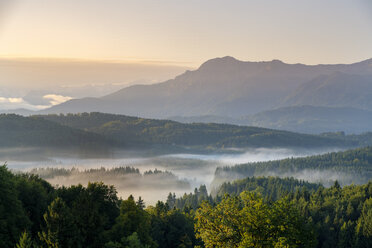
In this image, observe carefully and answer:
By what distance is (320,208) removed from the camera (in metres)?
125

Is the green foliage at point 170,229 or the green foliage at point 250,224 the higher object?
the green foliage at point 250,224

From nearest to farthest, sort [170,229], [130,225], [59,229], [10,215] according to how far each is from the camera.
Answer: [59,229], [10,215], [130,225], [170,229]

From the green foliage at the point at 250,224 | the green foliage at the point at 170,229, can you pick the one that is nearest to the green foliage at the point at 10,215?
the green foliage at the point at 250,224

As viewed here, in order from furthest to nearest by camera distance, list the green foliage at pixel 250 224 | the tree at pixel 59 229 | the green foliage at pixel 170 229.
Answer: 1. the green foliage at pixel 170 229
2. the green foliage at pixel 250 224
3. the tree at pixel 59 229

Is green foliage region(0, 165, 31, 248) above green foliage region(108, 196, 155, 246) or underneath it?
above

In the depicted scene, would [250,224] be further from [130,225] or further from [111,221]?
[111,221]

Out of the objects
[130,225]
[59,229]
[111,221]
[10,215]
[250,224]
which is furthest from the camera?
[111,221]

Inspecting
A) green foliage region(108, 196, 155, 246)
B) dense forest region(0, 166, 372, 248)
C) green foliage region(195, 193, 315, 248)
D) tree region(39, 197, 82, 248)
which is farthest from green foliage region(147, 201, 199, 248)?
tree region(39, 197, 82, 248)

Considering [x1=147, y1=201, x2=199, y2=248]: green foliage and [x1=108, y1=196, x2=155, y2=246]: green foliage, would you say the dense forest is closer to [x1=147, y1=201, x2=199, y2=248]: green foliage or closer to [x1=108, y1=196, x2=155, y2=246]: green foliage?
[x1=108, y1=196, x2=155, y2=246]: green foliage

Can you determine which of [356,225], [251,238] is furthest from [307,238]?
[356,225]

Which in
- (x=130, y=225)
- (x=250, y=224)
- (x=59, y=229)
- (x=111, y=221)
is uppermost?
(x=59, y=229)

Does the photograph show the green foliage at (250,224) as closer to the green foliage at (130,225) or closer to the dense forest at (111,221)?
the dense forest at (111,221)

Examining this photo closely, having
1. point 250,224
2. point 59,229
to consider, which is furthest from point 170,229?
point 59,229

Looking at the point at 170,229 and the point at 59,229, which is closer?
the point at 59,229
